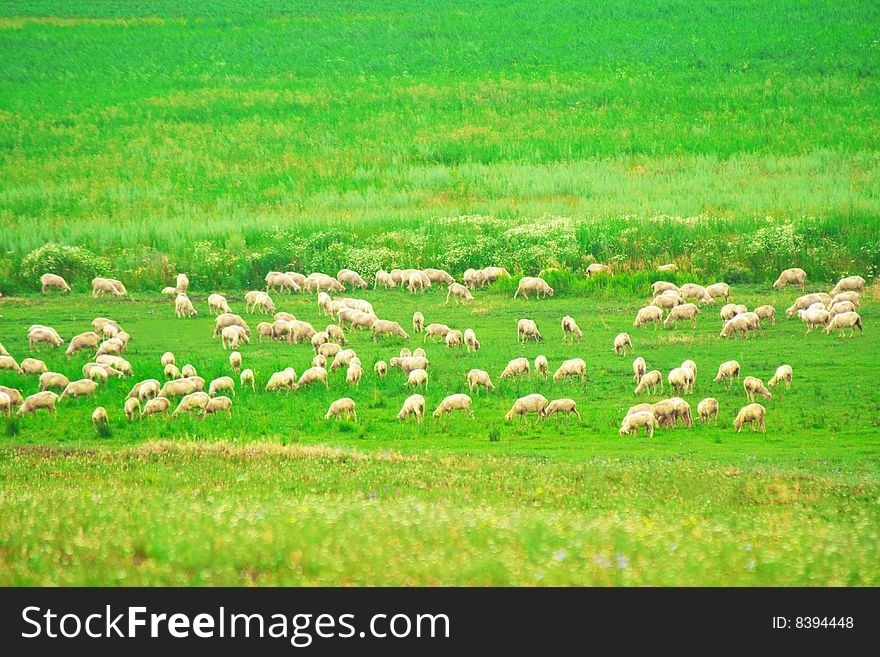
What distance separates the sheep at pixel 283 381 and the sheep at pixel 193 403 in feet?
6.65

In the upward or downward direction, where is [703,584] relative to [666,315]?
upward

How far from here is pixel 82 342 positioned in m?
26.5

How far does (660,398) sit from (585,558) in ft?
42.5

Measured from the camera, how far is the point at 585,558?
30.1 ft

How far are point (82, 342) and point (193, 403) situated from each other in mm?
7370

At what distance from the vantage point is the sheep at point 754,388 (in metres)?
21.0

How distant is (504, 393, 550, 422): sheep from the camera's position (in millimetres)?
20156

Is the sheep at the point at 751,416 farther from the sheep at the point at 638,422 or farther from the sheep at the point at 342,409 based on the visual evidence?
the sheep at the point at 342,409

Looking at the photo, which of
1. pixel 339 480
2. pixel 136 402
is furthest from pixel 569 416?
pixel 136 402

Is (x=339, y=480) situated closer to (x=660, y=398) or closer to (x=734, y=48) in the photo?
(x=660, y=398)

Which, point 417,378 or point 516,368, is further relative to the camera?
point 516,368

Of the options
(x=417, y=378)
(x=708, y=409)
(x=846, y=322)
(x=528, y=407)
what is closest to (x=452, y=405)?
(x=528, y=407)

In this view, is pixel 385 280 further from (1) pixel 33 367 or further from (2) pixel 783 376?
(2) pixel 783 376

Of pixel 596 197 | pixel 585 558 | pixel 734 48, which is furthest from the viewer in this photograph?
pixel 734 48
